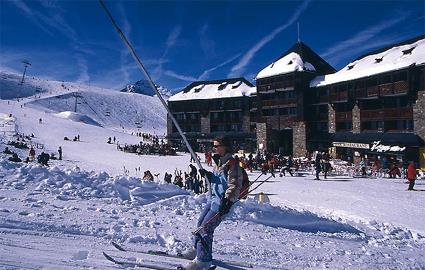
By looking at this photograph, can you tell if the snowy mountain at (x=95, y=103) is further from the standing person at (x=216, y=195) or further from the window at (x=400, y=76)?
the standing person at (x=216, y=195)

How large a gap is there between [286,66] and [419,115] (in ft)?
58.6

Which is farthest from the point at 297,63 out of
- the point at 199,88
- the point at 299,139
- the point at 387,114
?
the point at 199,88

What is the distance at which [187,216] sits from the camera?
27.3 feet

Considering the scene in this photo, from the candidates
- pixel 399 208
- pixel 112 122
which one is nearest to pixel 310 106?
pixel 399 208

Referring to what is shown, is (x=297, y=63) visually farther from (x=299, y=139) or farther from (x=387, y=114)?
(x=387, y=114)

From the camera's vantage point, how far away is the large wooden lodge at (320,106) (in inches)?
1169

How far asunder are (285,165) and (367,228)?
16.3 metres

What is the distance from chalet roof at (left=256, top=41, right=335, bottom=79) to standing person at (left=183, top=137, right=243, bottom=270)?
38.3 meters

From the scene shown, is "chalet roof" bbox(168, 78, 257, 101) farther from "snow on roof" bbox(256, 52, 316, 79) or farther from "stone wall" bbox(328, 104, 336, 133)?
"stone wall" bbox(328, 104, 336, 133)

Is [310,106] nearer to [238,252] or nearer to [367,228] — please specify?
[367,228]

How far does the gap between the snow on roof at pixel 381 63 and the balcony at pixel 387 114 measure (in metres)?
3.42

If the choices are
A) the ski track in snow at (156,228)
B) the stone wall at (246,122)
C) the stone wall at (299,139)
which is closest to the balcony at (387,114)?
the stone wall at (299,139)

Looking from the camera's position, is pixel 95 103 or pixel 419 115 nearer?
pixel 419 115

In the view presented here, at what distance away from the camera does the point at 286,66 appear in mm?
43469
